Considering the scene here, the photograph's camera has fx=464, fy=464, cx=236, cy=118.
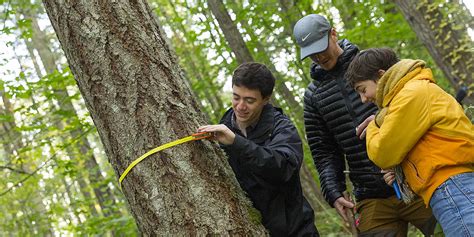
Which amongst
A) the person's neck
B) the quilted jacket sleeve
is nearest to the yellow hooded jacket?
the person's neck

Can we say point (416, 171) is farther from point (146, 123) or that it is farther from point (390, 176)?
point (146, 123)

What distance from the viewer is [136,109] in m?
2.32

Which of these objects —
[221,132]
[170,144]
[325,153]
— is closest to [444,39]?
[325,153]

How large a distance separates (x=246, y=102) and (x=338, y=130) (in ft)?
2.70

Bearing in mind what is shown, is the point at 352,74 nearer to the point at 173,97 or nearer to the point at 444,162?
the point at 444,162

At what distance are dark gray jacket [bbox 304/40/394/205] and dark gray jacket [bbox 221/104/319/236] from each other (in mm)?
563

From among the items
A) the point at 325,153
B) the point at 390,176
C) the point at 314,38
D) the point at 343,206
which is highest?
the point at 314,38

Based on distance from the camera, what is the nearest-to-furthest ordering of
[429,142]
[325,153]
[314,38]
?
[429,142]
[314,38]
[325,153]

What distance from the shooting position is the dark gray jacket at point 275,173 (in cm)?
233

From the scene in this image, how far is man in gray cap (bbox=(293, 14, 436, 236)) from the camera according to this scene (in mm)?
3107

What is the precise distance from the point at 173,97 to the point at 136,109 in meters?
0.20

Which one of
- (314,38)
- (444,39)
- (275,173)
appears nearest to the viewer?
(275,173)

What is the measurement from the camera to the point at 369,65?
2533 millimetres

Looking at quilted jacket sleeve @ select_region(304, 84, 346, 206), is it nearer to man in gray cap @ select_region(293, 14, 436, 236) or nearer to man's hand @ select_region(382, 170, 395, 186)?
man in gray cap @ select_region(293, 14, 436, 236)
